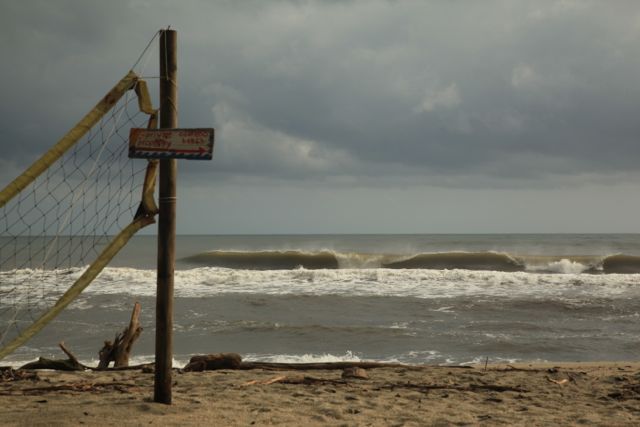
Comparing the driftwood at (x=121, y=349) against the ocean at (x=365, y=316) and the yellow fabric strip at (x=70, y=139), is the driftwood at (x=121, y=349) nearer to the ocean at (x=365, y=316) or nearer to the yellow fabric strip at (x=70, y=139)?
the ocean at (x=365, y=316)

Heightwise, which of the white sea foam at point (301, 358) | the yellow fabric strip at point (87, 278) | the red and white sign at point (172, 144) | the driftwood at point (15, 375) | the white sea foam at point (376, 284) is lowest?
the white sea foam at point (301, 358)

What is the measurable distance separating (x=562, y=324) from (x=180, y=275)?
1434 cm

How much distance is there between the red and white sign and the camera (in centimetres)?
448

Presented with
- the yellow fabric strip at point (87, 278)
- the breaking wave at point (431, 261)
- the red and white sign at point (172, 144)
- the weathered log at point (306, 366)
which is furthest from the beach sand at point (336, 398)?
the breaking wave at point (431, 261)

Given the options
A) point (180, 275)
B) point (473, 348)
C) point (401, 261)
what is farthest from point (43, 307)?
point (401, 261)

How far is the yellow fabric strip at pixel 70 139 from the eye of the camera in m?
4.48

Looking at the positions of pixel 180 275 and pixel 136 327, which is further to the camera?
pixel 180 275

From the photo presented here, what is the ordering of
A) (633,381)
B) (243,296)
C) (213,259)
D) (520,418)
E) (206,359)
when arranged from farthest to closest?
1. (213,259)
2. (243,296)
3. (206,359)
4. (633,381)
5. (520,418)

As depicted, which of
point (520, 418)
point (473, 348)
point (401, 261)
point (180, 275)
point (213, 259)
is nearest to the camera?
point (520, 418)

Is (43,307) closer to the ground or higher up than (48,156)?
closer to the ground

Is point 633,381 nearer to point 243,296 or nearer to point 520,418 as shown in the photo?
point 520,418

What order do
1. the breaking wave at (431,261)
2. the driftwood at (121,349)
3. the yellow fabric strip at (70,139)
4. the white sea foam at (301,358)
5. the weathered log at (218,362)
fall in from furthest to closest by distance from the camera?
the breaking wave at (431,261)
the white sea foam at (301,358)
the driftwood at (121,349)
the weathered log at (218,362)
the yellow fabric strip at (70,139)

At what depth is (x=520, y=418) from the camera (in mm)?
5016

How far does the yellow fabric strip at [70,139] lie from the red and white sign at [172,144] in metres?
0.34
